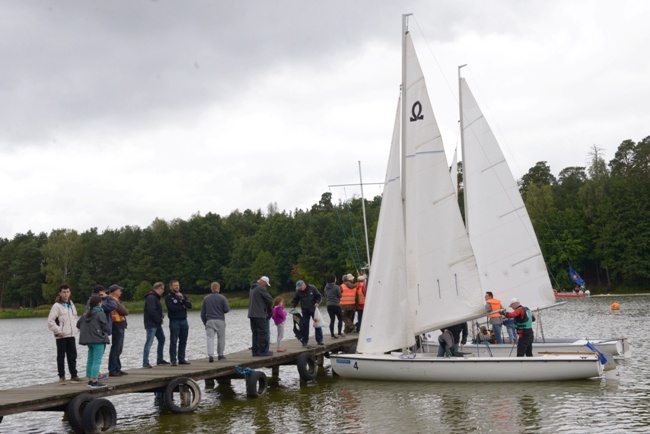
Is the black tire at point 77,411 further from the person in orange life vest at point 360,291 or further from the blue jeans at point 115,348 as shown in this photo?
the person in orange life vest at point 360,291

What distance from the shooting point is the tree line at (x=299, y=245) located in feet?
264

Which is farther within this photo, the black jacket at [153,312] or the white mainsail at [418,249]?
the white mainsail at [418,249]

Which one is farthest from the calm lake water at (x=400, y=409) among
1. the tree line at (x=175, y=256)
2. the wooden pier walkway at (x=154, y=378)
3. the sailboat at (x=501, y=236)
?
the tree line at (x=175, y=256)

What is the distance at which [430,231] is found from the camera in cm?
1802

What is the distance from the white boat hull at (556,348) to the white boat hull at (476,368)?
2215 mm

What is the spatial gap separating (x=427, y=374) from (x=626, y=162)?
88.7 metres

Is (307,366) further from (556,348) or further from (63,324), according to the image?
(63,324)

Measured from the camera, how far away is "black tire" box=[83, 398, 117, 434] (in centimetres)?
1314

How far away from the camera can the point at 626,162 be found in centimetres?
9706

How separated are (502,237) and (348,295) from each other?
17.3 ft

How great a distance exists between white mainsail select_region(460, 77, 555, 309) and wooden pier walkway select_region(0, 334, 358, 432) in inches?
207

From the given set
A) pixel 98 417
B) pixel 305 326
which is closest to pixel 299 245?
pixel 305 326

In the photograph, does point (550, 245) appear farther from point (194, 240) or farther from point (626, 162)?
point (194, 240)

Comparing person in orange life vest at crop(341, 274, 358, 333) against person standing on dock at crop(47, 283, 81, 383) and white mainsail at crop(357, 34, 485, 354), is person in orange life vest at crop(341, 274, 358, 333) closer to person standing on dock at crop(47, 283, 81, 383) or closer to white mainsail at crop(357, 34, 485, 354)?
white mainsail at crop(357, 34, 485, 354)
